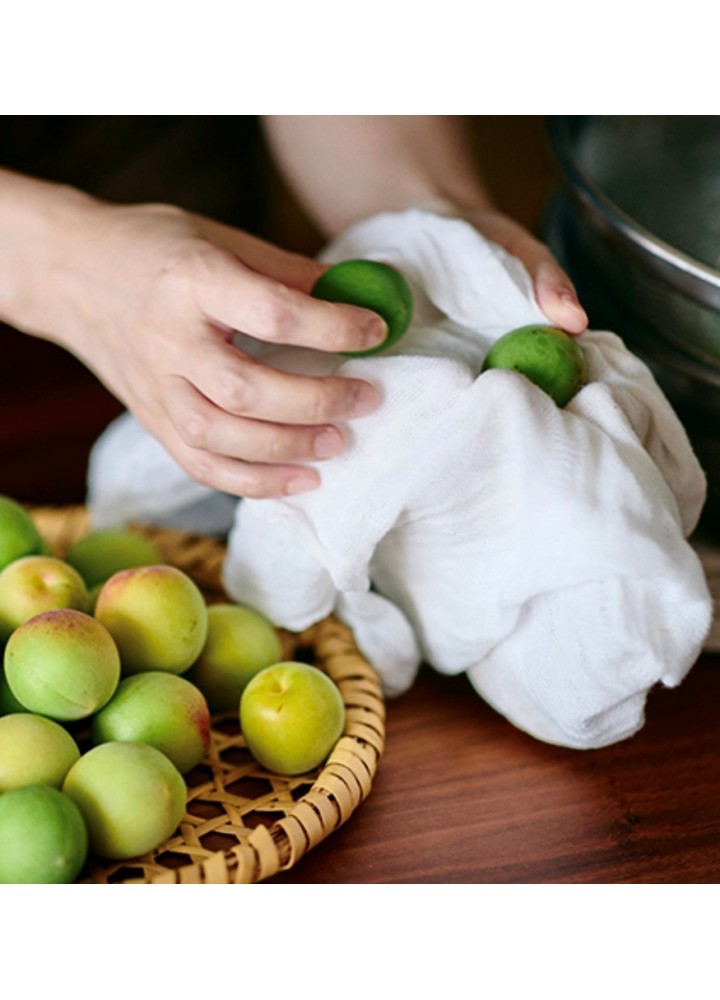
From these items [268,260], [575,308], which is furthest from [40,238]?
[575,308]

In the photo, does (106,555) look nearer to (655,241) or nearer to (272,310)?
(272,310)

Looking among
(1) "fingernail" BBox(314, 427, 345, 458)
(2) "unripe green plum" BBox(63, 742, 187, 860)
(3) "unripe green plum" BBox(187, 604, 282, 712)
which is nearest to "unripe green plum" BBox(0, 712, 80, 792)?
(2) "unripe green plum" BBox(63, 742, 187, 860)

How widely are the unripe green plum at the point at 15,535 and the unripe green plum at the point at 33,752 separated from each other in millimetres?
157

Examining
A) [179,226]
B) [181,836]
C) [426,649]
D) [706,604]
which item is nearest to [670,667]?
[706,604]

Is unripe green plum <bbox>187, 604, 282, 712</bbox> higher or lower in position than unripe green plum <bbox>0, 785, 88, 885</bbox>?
lower

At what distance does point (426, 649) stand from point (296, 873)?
0.18 meters

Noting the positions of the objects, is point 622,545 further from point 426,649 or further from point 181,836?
point 181,836

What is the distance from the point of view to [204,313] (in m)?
0.62

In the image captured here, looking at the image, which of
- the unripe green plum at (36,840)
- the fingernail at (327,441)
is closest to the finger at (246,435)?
the fingernail at (327,441)

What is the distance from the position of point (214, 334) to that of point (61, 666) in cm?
21

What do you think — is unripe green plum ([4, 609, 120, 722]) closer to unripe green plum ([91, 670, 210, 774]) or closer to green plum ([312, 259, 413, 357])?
unripe green plum ([91, 670, 210, 774])

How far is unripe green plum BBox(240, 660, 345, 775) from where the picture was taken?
62 cm

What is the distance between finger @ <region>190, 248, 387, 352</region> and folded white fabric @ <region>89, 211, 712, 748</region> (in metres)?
0.04

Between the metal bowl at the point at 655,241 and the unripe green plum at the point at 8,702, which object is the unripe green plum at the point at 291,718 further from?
the metal bowl at the point at 655,241
